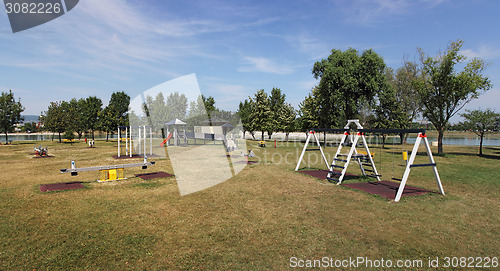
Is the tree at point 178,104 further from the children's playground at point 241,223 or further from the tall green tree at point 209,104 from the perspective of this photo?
the children's playground at point 241,223

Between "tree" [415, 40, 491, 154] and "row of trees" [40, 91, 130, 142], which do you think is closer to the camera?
"tree" [415, 40, 491, 154]

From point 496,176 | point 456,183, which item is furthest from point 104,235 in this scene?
point 496,176

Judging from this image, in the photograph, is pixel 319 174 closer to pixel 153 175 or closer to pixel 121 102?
pixel 153 175

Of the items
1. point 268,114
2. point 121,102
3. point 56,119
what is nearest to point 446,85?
point 268,114

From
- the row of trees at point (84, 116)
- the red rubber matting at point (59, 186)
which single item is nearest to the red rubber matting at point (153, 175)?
the red rubber matting at point (59, 186)

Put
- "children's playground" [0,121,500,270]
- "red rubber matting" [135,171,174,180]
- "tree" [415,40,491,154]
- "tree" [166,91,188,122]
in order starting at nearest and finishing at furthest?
"children's playground" [0,121,500,270] → "red rubber matting" [135,171,174,180] → "tree" [415,40,491,154] → "tree" [166,91,188,122]

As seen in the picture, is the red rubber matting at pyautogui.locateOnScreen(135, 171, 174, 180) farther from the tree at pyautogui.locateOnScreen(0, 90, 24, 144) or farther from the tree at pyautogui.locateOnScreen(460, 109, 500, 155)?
the tree at pyautogui.locateOnScreen(0, 90, 24, 144)

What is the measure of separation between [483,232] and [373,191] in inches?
174

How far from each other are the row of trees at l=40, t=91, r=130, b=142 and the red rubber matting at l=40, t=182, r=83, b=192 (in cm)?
3439

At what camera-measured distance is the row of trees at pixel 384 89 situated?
26031mm

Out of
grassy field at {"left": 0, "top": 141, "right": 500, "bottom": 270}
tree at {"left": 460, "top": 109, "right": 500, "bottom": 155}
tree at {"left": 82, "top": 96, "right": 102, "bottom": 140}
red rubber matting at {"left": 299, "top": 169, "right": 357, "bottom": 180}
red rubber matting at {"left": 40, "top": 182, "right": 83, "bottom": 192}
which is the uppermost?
tree at {"left": 82, "top": 96, "right": 102, "bottom": 140}

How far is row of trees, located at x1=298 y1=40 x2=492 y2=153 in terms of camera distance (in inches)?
1025

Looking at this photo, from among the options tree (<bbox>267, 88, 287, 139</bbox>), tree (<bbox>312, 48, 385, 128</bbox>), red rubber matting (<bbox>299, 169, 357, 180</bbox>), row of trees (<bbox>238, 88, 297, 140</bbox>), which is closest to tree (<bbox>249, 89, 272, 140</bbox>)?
row of trees (<bbox>238, 88, 297, 140</bbox>)

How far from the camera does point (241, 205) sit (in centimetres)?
927
